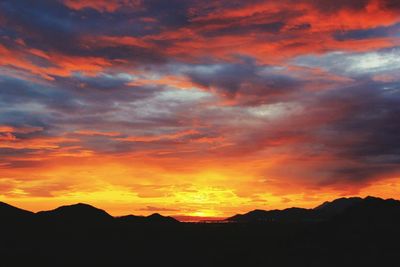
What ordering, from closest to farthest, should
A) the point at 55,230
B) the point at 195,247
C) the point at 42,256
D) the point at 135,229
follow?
the point at 42,256 < the point at 55,230 < the point at 195,247 < the point at 135,229

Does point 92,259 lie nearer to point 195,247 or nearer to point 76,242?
point 76,242

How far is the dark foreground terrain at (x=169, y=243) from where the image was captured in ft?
384

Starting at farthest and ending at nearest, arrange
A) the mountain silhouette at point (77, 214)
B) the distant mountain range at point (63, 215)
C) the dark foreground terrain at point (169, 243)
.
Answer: the mountain silhouette at point (77, 214), the distant mountain range at point (63, 215), the dark foreground terrain at point (169, 243)

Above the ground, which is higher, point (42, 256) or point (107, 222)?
point (107, 222)

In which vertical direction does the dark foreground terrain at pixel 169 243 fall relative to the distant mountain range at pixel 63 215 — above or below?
below

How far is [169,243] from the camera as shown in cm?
14775

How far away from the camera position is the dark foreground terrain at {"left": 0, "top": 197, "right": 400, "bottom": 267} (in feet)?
384

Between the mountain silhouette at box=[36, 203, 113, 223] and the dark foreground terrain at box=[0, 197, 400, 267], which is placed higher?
the mountain silhouette at box=[36, 203, 113, 223]

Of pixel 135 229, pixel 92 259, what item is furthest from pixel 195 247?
pixel 92 259

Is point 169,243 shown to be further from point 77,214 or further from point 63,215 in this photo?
point 63,215

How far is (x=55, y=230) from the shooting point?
138 m

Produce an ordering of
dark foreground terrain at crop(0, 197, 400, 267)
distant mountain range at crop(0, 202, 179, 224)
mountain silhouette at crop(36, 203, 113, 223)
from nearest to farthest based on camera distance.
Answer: dark foreground terrain at crop(0, 197, 400, 267), distant mountain range at crop(0, 202, 179, 224), mountain silhouette at crop(36, 203, 113, 223)

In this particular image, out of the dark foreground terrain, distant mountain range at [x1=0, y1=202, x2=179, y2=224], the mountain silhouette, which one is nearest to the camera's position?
the dark foreground terrain

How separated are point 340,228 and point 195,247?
44.0 m
